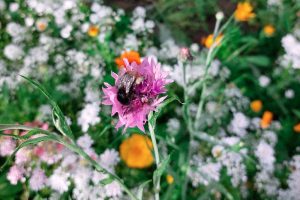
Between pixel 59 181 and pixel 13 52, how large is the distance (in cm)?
78

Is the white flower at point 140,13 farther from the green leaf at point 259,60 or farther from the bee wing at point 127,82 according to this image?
the bee wing at point 127,82

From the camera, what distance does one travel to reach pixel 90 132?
1951mm

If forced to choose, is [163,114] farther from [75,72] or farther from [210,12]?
[210,12]

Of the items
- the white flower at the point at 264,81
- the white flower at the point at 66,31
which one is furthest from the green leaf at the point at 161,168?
the white flower at the point at 66,31

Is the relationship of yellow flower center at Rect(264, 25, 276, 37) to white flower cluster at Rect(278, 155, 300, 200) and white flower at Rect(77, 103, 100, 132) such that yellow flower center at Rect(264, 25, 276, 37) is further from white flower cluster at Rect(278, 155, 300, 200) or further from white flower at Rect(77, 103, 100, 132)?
white flower at Rect(77, 103, 100, 132)

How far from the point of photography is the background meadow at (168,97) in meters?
1.77

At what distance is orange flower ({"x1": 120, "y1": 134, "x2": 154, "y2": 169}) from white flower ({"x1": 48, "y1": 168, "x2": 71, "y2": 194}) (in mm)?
253

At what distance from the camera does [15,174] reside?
1613 millimetres

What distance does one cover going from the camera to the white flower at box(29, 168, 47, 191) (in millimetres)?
1734

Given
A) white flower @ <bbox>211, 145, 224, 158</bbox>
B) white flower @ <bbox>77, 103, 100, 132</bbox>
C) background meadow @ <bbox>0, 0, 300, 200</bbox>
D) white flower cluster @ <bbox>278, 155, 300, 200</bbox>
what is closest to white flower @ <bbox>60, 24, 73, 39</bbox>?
background meadow @ <bbox>0, 0, 300, 200</bbox>

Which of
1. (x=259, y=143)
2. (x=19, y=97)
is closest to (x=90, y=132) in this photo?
(x=19, y=97)

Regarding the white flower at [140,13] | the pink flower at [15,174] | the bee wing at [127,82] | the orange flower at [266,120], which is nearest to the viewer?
the bee wing at [127,82]

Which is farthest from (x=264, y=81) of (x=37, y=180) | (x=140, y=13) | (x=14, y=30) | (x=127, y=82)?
(x=127, y=82)

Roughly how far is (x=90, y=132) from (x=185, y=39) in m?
0.83
